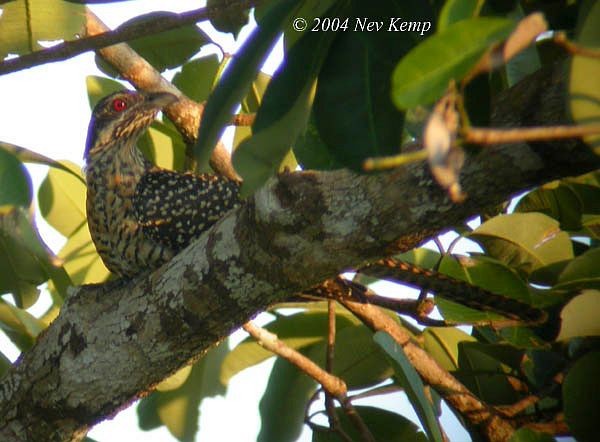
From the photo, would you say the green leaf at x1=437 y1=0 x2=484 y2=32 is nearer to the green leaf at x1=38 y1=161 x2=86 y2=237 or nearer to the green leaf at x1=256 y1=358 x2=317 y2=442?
the green leaf at x1=256 y1=358 x2=317 y2=442

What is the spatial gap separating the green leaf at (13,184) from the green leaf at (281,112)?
63 cm

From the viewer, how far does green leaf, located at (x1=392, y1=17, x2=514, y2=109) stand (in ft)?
4.14

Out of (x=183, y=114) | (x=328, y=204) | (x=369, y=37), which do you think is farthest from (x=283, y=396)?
(x=369, y=37)

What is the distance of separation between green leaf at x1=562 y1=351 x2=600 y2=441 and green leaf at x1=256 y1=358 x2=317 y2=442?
117cm

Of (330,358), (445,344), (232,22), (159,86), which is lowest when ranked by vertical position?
(330,358)

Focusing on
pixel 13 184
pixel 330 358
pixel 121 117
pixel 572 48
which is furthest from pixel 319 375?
pixel 572 48

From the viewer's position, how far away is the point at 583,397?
9.47 feet

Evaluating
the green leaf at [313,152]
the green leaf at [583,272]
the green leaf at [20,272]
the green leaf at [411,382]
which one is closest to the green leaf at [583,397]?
the green leaf at [583,272]

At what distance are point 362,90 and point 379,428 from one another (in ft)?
6.69

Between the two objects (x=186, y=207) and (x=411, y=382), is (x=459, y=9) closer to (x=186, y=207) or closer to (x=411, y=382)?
(x=411, y=382)

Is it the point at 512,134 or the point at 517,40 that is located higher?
the point at 517,40

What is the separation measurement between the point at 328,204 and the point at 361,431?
117cm

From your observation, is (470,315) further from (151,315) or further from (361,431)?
(151,315)

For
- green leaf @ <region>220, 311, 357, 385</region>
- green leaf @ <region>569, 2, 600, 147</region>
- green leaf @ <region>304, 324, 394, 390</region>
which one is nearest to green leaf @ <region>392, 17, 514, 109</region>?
green leaf @ <region>569, 2, 600, 147</region>
